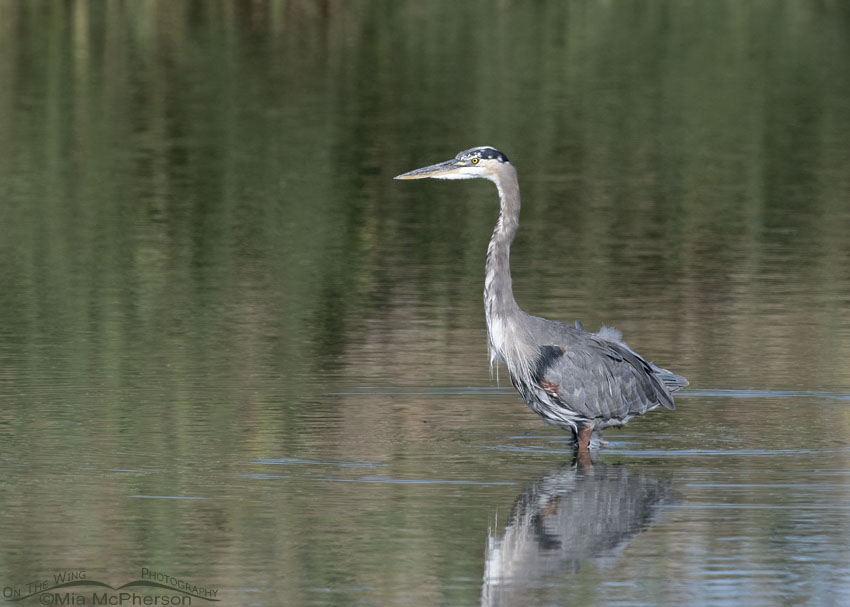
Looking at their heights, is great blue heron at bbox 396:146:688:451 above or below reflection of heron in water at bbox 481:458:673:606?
above

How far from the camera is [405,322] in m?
15.0

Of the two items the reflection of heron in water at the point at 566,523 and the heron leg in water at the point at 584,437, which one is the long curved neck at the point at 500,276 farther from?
the reflection of heron in water at the point at 566,523

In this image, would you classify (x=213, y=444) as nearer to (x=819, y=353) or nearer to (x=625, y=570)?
(x=625, y=570)

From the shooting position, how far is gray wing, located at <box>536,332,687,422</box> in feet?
36.7

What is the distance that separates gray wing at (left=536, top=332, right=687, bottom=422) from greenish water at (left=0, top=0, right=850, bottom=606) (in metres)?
0.27

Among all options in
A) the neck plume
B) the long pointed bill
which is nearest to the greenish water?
the neck plume

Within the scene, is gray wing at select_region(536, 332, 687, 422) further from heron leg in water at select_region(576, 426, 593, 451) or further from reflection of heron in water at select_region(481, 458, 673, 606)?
reflection of heron in water at select_region(481, 458, 673, 606)

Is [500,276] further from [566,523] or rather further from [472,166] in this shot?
[566,523]

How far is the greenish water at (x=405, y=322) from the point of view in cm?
902

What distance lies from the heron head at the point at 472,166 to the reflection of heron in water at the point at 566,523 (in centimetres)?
197

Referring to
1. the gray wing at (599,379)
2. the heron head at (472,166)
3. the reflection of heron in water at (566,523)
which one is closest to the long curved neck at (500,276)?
the heron head at (472,166)

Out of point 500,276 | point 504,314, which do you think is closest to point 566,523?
point 504,314

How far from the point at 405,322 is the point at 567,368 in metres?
3.87

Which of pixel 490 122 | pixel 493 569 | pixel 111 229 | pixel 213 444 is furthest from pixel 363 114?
pixel 493 569
